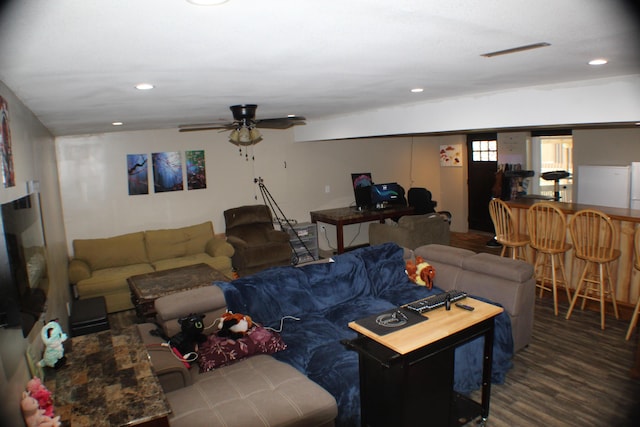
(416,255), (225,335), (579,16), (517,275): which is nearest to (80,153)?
(225,335)

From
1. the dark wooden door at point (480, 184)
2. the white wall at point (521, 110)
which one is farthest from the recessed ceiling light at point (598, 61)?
the dark wooden door at point (480, 184)

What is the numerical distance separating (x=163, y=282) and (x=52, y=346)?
8.39 ft

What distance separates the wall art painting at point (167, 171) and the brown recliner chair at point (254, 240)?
84cm

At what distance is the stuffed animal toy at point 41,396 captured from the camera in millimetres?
1596

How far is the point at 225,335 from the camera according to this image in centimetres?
296

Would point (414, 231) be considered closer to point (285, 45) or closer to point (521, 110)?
point (521, 110)

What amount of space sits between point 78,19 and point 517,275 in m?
3.40

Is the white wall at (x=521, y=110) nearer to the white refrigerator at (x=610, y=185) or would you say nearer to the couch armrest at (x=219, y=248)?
the couch armrest at (x=219, y=248)

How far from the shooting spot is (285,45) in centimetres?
156

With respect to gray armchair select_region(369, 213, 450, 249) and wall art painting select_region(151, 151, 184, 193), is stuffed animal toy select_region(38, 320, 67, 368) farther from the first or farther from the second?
gray armchair select_region(369, 213, 450, 249)

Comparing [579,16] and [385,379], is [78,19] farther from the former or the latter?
[385,379]

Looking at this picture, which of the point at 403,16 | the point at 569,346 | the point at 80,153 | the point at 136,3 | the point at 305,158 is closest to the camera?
the point at 136,3

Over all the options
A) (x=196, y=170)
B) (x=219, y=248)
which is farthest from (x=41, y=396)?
(x=196, y=170)

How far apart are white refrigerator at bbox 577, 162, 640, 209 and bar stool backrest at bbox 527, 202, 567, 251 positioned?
208 centimetres
